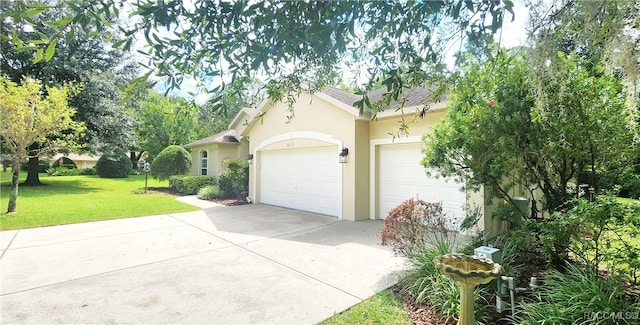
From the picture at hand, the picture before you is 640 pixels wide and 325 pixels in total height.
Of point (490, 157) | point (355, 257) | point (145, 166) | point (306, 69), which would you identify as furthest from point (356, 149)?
point (145, 166)

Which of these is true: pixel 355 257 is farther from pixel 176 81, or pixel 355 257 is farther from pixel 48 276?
pixel 48 276

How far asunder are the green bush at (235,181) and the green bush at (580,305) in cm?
1241

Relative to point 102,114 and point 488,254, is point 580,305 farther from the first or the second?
point 102,114

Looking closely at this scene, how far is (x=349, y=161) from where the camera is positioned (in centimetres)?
919

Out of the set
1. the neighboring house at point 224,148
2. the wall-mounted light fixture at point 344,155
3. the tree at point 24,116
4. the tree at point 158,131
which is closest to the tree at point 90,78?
the neighboring house at point 224,148

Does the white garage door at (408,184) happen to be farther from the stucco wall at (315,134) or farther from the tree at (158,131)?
the tree at (158,131)

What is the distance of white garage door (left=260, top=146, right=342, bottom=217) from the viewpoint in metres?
9.95

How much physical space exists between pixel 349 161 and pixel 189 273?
218 inches

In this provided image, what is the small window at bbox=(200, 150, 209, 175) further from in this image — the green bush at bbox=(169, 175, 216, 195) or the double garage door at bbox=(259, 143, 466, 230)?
the double garage door at bbox=(259, 143, 466, 230)

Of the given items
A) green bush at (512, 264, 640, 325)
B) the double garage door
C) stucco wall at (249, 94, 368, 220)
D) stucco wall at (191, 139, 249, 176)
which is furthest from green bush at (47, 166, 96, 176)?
green bush at (512, 264, 640, 325)

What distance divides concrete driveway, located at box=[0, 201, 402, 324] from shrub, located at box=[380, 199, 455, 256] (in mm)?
516

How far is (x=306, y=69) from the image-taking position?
2.90 meters

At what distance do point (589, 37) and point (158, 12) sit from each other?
11.0ft

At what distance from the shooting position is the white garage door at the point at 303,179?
9.95 metres
